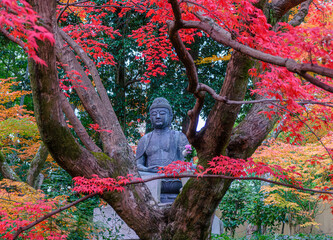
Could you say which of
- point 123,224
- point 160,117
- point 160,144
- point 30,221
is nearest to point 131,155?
point 30,221

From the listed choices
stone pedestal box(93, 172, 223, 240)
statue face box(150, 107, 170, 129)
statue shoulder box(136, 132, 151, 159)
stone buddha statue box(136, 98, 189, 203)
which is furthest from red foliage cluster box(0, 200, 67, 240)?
statue face box(150, 107, 170, 129)

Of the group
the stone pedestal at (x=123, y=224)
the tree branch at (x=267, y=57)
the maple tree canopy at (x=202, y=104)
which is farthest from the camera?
the stone pedestal at (x=123, y=224)

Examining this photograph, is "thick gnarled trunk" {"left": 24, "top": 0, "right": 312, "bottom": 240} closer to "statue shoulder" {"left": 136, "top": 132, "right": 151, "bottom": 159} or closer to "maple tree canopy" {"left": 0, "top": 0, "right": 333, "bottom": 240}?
"maple tree canopy" {"left": 0, "top": 0, "right": 333, "bottom": 240}

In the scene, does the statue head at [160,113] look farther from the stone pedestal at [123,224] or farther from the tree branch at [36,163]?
the tree branch at [36,163]

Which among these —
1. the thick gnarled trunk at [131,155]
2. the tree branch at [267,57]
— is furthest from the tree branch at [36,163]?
the tree branch at [267,57]

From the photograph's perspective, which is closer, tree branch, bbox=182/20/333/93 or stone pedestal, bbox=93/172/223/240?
tree branch, bbox=182/20/333/93

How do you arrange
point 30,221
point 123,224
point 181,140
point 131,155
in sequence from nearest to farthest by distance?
point 30,221, point 131,155, point 123,224, point 181,140

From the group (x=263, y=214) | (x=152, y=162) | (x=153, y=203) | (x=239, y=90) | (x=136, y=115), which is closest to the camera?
(x=239, y=90)

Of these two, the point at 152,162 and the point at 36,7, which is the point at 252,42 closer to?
the point at 36,7

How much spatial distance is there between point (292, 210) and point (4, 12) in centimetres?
824

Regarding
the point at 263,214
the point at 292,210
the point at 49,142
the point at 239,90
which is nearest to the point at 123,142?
the point at 49,142

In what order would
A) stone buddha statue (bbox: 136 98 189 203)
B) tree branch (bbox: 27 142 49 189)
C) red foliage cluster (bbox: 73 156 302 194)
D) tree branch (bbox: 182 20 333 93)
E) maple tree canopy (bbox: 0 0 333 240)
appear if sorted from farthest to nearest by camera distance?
tree branch (bbox: 27 142 49 189)
stone buddha statue (bbox: 136 98 189 203)
red foliage cluster (bbox: 73 156 302 194)
maple tree canopy (bbox: 0 0 333 240)
tree branch (bbox: 182 20 333 93)

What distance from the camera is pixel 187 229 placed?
3682mm

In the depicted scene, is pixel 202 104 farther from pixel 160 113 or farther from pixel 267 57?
pixel 160 113
